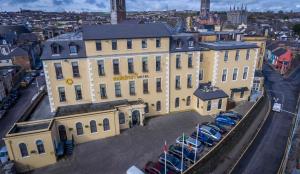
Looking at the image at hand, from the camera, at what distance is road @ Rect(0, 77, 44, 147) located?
125 feet

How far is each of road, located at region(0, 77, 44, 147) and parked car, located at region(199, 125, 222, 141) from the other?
1321 inches

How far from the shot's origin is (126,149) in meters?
29.5

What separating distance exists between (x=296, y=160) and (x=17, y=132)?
3936 centimetres

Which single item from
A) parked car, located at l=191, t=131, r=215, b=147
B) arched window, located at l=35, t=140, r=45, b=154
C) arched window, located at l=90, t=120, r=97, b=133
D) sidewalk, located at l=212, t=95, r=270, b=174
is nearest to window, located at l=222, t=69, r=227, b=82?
sidewalk, located at l=212, t=95, r=270, b=174

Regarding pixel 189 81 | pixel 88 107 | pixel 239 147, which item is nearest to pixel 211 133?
pixel 239 147

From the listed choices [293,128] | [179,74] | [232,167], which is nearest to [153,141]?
[232,167]

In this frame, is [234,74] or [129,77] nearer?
[129,77]

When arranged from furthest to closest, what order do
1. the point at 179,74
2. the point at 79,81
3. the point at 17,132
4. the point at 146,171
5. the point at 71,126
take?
the point at 179,74 < the point at 79,81 < the point at 71,126 < the point at 17,132 < the point at 146,171

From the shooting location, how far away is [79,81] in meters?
33.8

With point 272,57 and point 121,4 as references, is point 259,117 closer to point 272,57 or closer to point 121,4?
point 121,4

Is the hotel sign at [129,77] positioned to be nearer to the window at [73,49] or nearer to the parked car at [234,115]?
the window at [73,49]

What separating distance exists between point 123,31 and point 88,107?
14.3 metres

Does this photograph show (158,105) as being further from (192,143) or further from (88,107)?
(88,107)

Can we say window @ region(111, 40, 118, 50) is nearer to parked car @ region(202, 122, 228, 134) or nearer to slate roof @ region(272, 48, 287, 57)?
parked car @ region(202, 122, 228, 134)
